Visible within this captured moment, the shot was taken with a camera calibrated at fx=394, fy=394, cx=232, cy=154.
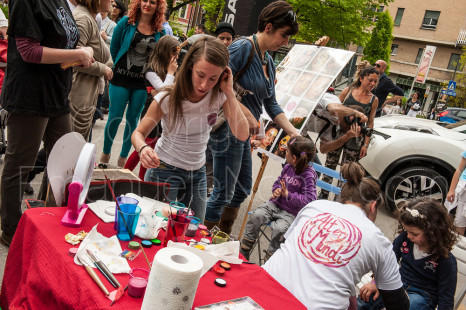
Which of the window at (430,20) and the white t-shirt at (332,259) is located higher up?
the window at (430,20)

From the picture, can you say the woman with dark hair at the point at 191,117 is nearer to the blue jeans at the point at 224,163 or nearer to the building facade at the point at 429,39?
the blue jeans at the point at 224,163

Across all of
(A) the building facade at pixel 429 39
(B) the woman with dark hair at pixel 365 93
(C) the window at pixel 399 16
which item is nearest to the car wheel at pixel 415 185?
(B) the woman with dark hair at pixel 365 93

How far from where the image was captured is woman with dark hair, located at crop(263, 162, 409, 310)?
182 cm

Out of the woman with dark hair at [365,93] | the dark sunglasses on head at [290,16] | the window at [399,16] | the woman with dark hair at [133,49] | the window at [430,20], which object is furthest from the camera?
the window at [399,16]

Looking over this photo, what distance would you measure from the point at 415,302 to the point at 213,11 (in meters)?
16.9

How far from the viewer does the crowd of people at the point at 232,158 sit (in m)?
1.94

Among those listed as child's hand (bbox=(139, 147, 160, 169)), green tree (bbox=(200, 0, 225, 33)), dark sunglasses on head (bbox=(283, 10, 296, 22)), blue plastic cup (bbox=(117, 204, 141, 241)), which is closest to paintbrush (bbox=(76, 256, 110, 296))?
blue plastic cup (bbox=(117, 204, 141, 241))

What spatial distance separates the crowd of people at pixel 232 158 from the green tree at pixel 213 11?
564 inches

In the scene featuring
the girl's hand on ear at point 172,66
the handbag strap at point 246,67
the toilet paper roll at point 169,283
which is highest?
the handbag strap at point 246,67

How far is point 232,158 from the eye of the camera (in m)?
3.05

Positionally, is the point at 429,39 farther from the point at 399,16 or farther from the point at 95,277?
the point at 95,277

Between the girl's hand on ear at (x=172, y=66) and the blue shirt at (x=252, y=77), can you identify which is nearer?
the blue shirt at (x=252, y=77)

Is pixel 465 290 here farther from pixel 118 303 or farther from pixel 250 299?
pixel 118 303

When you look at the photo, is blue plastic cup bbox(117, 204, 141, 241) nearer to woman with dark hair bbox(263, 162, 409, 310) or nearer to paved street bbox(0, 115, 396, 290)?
woman with dark hair bbox(263, 162, 409, 310)
